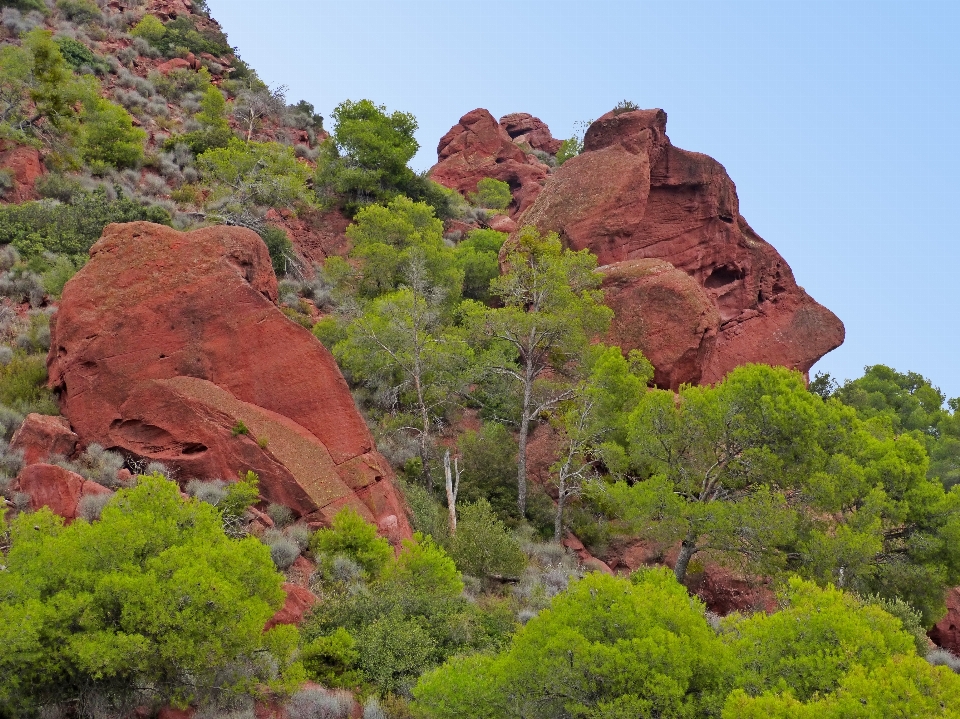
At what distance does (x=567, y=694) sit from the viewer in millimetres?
7207

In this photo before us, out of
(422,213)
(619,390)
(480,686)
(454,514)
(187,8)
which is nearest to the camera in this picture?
(480,686)

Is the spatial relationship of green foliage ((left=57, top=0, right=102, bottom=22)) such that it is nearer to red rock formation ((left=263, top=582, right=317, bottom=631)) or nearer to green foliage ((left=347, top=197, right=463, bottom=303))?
green foliage ((left=347, top=197, right=463, bottom=303))

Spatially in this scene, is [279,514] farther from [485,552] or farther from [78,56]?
[78,56]

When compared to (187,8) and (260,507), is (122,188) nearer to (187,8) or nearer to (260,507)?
(260,507)

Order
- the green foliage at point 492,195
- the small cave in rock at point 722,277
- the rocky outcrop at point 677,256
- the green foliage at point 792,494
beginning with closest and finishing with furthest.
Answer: the green foliage at point 792,494, the rocky outcrop at point 677,256, the small cave in rock at point 722,277, the green foliage at point 492,195

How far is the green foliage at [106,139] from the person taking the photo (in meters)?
27.2

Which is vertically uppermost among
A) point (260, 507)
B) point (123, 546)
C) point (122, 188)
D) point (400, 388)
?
point (122, 188)

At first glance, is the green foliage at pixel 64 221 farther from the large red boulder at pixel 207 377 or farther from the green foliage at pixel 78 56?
the green foliage at pixel 78 56

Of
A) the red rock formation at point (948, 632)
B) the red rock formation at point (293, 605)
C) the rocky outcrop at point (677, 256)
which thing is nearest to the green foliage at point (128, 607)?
the red rock formation at point (293, 605)

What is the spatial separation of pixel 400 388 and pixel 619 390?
239 inches

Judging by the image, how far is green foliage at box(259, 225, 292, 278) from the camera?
25.9m

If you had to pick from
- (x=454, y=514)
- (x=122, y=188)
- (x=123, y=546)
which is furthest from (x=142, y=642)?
(x=122, y=188)

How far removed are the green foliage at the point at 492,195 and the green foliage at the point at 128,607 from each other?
38103 mm

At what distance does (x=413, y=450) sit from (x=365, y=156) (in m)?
18.2
